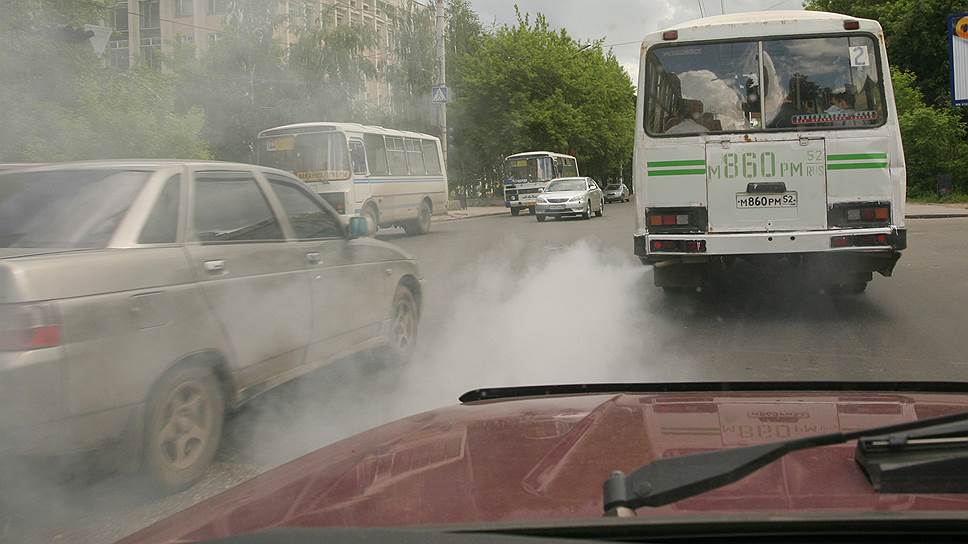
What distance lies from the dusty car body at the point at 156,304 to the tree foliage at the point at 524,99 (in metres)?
43.6

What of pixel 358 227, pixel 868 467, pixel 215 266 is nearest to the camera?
pixel 868 467

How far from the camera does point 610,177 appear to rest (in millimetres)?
70375

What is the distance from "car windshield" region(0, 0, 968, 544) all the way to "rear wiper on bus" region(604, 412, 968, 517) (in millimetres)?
17

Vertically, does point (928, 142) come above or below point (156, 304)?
above

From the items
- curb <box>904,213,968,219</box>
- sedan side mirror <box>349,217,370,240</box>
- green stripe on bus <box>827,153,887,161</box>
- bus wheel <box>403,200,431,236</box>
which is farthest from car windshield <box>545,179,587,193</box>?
sedan side mirror <box>349,217,370,240</box>

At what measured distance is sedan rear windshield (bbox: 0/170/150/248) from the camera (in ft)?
13.0

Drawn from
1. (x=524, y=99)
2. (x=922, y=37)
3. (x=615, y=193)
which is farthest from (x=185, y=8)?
(x=922, y=37)

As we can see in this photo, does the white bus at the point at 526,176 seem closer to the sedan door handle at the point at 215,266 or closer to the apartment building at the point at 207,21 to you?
the apartment building at the point at 207,21

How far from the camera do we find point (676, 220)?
859 cm

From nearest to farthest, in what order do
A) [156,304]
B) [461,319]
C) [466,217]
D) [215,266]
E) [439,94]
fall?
[156,304]
[215,266]
[461,319]
[439,94]
[466,217]

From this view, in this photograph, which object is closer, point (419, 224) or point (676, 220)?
point (676, 220)

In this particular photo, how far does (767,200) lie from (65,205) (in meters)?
6.26

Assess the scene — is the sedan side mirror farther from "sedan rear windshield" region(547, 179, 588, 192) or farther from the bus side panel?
"sedan rear windshield" region(547, 179, 588, 192)

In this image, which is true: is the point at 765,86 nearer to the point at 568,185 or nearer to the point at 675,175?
the point at 675,175
